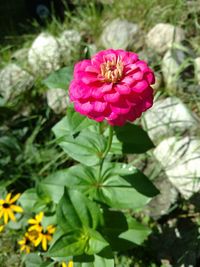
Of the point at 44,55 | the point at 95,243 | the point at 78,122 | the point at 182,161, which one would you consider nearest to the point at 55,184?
the point at 95,243

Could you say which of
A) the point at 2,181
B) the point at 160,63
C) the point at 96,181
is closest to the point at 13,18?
the point at 160,63

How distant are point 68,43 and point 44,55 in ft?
0.51

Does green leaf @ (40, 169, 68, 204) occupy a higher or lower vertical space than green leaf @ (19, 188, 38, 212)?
higher

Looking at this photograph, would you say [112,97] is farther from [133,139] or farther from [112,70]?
[133,139]

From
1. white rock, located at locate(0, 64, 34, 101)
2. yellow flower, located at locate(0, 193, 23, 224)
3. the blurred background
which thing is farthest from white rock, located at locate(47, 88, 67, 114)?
yellow flower, located at locate(0, 193, 23, 224)

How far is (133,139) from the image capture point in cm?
134

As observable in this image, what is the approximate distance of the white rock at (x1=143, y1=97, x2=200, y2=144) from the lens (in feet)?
6.18

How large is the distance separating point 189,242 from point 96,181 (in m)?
0.46

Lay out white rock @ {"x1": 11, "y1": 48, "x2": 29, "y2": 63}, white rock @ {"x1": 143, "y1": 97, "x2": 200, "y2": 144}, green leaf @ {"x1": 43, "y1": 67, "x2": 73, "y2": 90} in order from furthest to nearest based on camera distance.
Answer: white rock @ {"x1": 11, "y1": 48, "x2": 29, "y2": 63}, white rock @ {"x1": 143, "y1": 97, "x2": 200, "y2": 144}, green leaf @ {"x1": 43, "y1": 67, "x2": 73, "y2": 90}

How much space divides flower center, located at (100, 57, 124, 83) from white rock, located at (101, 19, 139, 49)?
1.26m

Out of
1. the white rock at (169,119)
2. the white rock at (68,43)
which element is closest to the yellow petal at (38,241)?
the white rock at (169,119)

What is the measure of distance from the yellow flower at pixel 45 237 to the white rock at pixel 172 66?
871 mm

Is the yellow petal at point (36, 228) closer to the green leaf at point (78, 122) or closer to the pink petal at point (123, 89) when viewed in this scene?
the green leaf at point (78, 122)

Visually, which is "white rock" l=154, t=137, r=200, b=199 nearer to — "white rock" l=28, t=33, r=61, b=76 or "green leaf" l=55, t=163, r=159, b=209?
"green leaf" l=55, t=163, r=159, b=209
